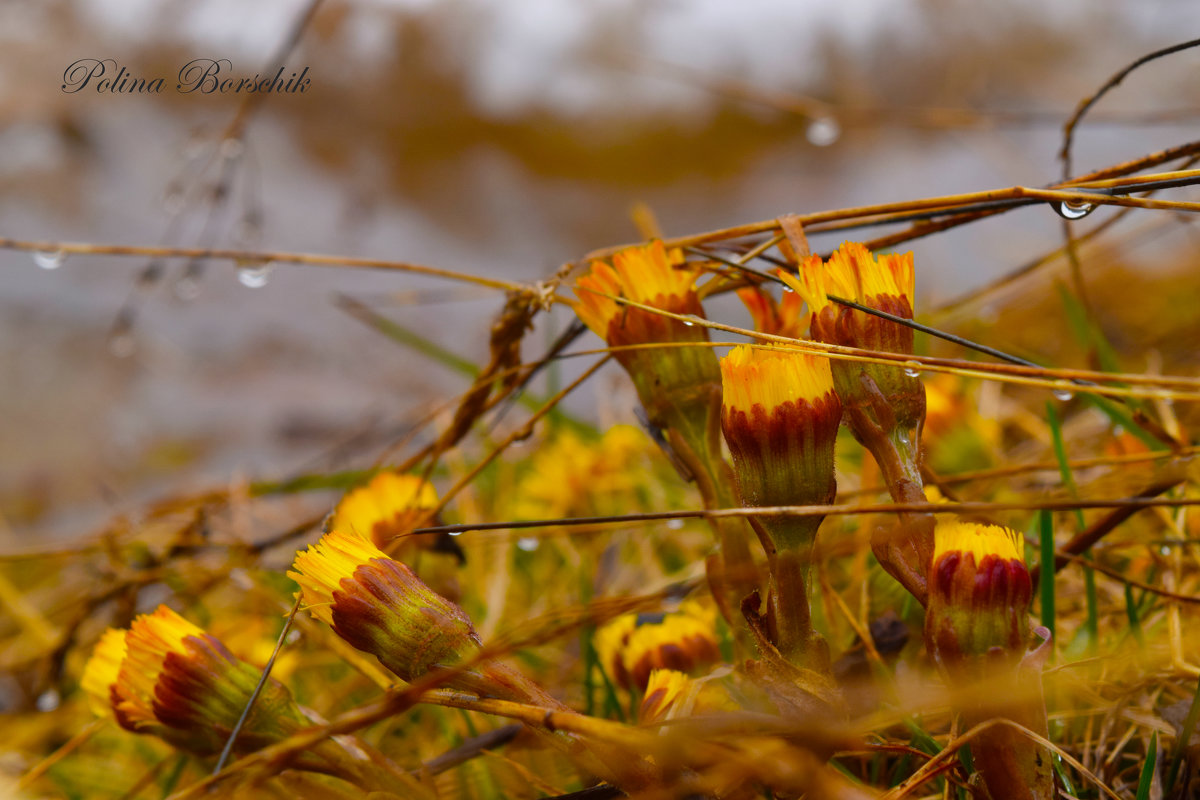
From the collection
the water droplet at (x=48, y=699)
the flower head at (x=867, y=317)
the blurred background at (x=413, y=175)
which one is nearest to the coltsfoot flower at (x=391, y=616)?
the flower head at (x=867, y=317)

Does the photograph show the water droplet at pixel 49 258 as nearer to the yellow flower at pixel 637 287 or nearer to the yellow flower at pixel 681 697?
the yellow flower at pixel 637 287

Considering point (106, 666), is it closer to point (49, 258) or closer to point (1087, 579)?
point (49, 258)

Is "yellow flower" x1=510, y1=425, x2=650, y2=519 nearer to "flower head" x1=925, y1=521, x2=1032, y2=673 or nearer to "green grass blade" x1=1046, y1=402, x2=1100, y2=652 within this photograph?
"green grass blade" x1=1046, y1=402, x2=1100, y2=652

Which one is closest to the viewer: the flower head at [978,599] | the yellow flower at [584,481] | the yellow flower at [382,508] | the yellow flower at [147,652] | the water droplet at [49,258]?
the flower head at [978,599]

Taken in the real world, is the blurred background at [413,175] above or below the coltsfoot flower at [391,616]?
above

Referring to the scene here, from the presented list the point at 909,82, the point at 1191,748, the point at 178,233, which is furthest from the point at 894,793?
the point at 909,82

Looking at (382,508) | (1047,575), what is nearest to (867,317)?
(1047,575)
